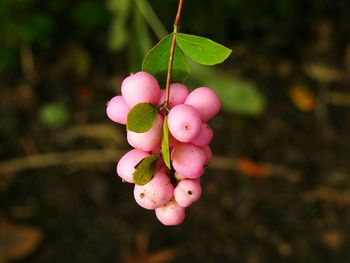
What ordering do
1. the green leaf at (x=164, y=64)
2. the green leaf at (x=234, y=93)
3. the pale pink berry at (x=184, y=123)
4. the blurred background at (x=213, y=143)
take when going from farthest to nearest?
the blurred background at (x=213, y=143), the green leaf at (x=234, y=93), the green leaf at (x=164, y=64), the pale pink berry at (x=184, y=123)

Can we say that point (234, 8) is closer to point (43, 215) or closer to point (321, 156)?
point (321, 156)

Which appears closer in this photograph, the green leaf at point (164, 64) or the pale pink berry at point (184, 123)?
the pale pink berry at point (184, 123)

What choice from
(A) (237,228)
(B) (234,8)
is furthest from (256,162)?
(B) (234,8)

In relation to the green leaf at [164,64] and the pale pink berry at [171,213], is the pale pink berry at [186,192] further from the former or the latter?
the green leaf at [164,64]

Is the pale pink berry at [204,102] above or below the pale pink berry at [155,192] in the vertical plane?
above

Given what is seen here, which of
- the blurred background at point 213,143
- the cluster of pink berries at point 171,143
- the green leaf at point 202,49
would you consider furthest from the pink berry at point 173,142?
the blurred background at point 213,143

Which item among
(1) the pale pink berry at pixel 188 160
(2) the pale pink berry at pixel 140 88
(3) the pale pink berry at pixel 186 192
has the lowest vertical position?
(3) the pale pink berry at pixel 186 192

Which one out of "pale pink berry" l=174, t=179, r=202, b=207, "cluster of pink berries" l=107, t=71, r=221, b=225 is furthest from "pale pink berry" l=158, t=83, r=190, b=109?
"pale pink berry" l=174, t=179, r=202, b=207

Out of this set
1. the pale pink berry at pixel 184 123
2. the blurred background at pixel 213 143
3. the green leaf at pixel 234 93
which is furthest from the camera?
the blurred background at pixel 213 143
